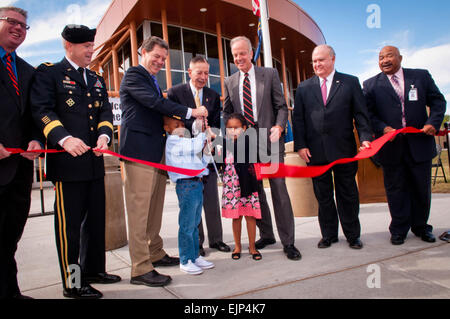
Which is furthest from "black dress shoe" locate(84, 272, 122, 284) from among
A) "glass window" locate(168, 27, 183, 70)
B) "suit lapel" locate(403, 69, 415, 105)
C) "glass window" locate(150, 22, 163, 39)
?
"glass window" locate(150, 22, 163, 39)

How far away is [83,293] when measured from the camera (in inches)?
89.0

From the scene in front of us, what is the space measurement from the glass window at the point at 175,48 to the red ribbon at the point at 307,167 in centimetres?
1227

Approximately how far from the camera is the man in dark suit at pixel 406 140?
322cm

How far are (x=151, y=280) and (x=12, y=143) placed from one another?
58.3 inches

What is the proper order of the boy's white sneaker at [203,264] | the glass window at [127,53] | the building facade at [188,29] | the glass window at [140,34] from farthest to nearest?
1. the glass window at [127,53]
2. the glass window at [140,34]
3. the building facade at [188,29]
4. the boy's white sneaker at [203,264]

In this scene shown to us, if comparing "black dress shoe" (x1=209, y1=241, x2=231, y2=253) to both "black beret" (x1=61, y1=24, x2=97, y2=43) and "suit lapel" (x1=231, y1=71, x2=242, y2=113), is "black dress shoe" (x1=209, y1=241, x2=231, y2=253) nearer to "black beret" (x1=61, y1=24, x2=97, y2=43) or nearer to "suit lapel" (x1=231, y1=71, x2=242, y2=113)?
"suit lapel" (x1=231, y1=71, x2=242, y2=113)

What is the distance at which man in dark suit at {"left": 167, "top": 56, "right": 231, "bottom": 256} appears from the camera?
308 cm

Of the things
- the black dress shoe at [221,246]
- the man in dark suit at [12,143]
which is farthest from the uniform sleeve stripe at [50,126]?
the black dress shoe at [221,246]

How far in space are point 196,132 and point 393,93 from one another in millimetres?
2209

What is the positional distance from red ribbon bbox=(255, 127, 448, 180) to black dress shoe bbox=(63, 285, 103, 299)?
5.18 feet

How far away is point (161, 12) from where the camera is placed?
1291cm

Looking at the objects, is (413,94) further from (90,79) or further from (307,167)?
(90,79)

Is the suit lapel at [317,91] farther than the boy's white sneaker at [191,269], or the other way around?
the suit lapel at [317,91]

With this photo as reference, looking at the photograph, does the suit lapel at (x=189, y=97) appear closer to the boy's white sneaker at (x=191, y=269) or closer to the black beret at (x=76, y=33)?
the black beret at (x=76, y=33)
